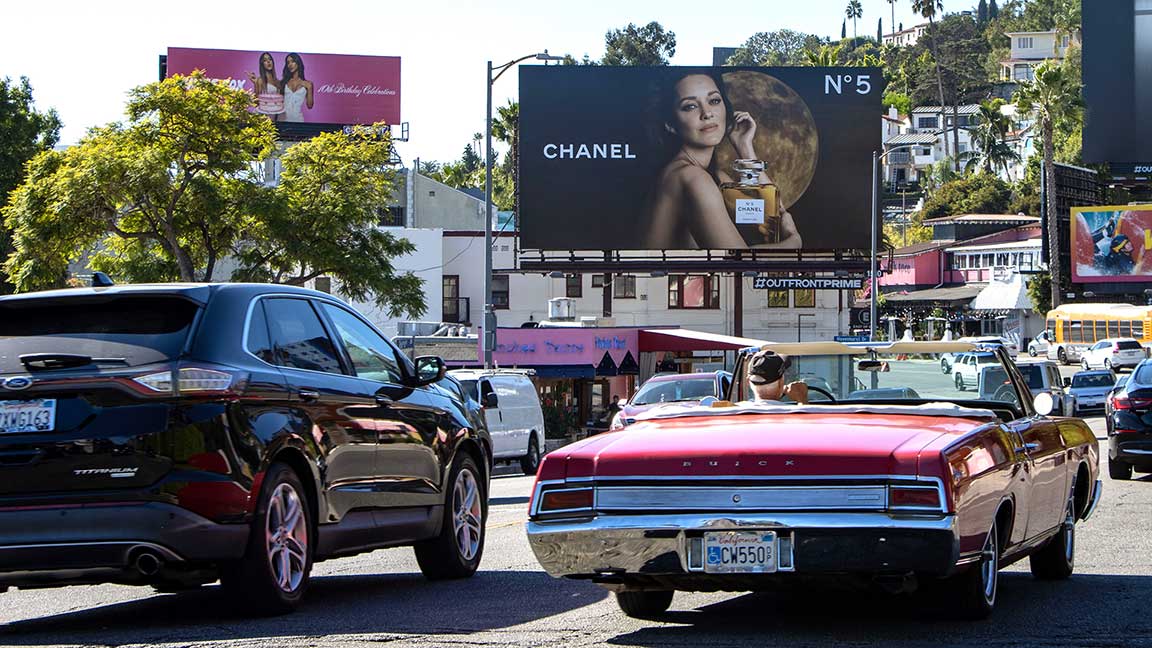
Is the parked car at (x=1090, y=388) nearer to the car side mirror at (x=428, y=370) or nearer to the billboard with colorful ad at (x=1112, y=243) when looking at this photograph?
the billboard with colorful ad at (x=1112, y=243)

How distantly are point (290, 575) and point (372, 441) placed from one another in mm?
1091

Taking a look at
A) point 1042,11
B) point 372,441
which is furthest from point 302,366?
point 1042,11

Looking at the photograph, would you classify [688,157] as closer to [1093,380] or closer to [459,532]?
[1093,380]

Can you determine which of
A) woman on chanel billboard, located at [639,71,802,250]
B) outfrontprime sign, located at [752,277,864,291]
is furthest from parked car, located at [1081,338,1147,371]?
woman on chanel billboard, located at [639,71,802,250]

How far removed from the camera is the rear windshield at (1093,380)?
5125 centimetres

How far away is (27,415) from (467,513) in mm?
3534

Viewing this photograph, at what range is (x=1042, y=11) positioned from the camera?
198375 mm

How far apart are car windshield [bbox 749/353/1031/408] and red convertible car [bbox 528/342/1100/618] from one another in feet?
2.33

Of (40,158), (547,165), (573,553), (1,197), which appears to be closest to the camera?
(573,553)

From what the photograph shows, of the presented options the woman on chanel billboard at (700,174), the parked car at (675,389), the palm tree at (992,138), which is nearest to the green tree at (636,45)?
the palm tree at (992,138)

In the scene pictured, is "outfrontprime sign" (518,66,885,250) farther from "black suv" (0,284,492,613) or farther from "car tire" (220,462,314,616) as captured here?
"car tire" (220,462,314,616)

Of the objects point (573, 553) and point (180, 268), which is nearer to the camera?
point (573, 553)

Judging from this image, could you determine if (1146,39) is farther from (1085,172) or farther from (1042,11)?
(1042,11)

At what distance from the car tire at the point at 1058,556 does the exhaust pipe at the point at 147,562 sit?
4.89 meters
